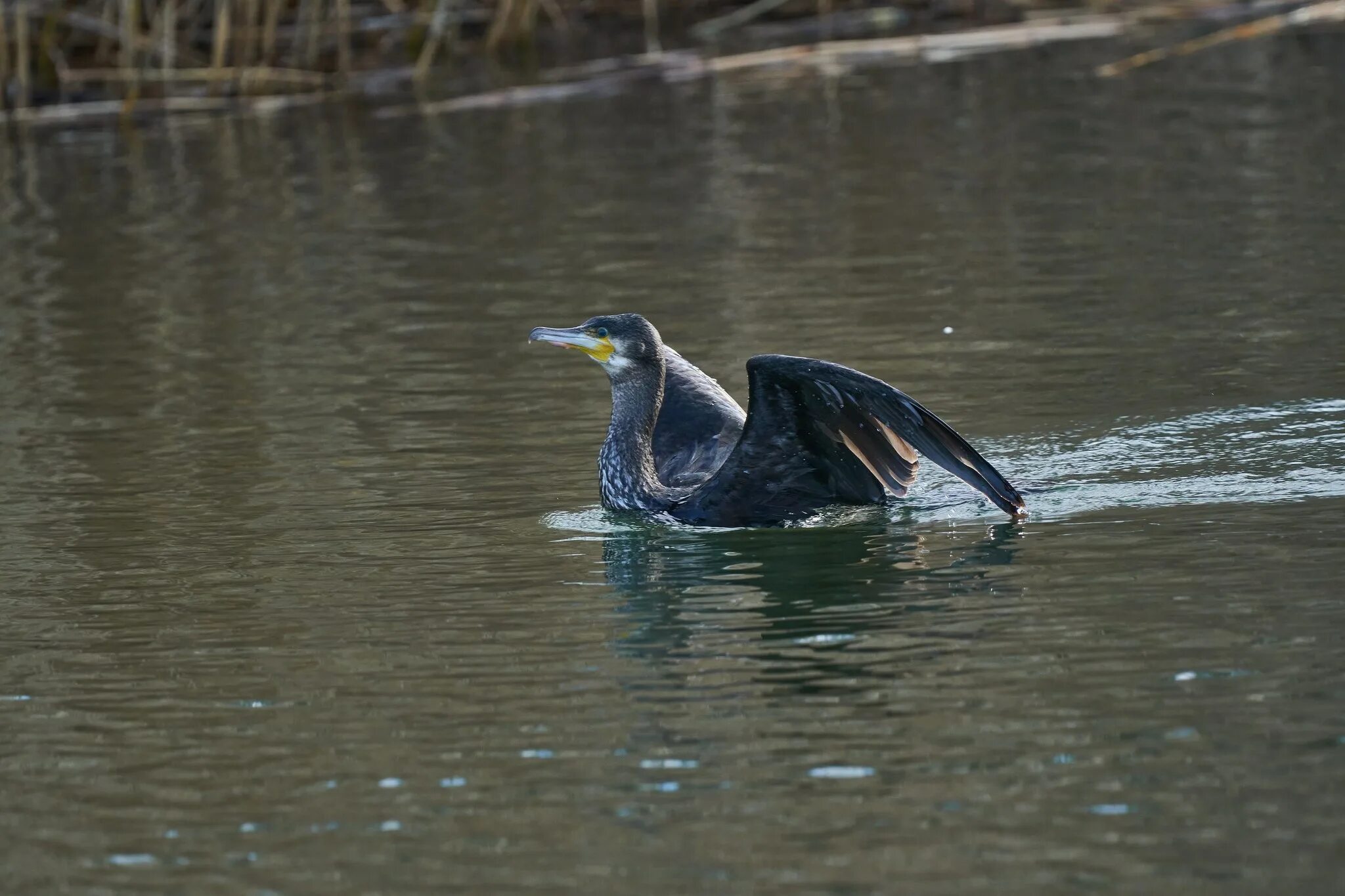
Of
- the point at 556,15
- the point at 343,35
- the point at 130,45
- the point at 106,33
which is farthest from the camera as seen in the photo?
the point at 556,15

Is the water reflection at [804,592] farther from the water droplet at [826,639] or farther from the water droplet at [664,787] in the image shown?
the water droplet at [664,787]

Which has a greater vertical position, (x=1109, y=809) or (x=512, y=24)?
(x=512, y=24)

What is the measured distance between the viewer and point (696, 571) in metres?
7.90

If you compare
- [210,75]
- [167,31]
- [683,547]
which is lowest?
[683,547]

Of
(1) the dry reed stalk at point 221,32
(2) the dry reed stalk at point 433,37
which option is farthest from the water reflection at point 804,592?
(2) the dry reed stalk at point 433,37

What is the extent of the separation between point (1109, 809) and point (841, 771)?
0.72 metres

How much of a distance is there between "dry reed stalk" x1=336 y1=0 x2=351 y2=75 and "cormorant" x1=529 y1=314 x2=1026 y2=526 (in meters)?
11.8

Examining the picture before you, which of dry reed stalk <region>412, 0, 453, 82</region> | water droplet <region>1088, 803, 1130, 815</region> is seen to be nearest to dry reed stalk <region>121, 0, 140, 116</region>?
dry reed stalk <region>412, 0, 453, 82</region>

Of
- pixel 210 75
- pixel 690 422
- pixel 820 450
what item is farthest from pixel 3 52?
pixel 820 450

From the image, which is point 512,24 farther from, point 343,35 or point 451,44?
point 343,35

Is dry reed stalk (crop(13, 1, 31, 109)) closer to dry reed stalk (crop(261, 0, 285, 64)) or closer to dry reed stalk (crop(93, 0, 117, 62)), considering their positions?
dry reed stalk (crop(93, 0, 117, 62))

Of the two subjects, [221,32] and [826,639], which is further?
[221,32]

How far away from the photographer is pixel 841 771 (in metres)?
5.50

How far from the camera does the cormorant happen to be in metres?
7.75
